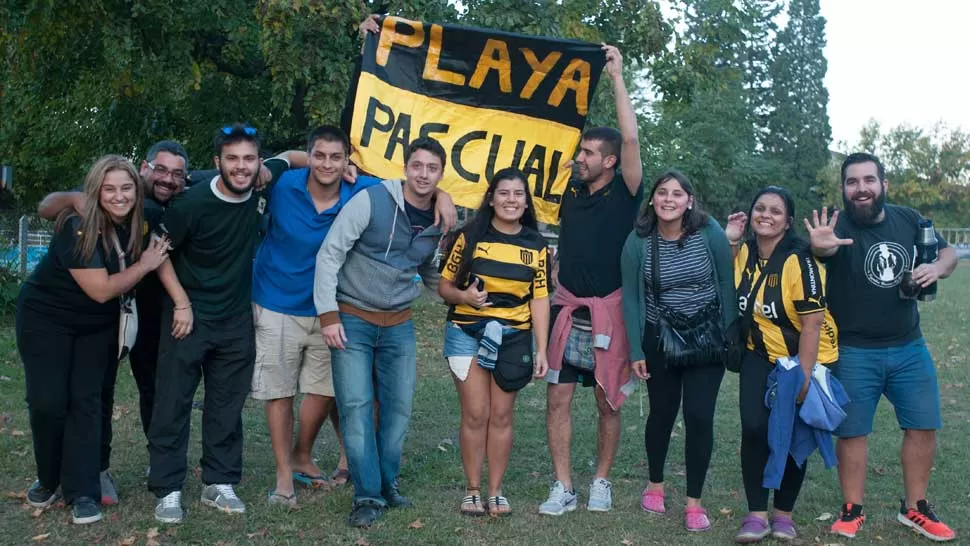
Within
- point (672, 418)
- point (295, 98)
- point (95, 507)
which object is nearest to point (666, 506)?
point (672, 418)

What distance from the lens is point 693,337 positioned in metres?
5.44

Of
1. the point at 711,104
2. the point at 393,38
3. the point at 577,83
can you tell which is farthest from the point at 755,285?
the point at 711,104

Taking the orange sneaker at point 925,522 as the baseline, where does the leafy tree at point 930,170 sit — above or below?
above

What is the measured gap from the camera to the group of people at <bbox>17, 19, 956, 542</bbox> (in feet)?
17.3

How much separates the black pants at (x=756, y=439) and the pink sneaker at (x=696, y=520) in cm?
30

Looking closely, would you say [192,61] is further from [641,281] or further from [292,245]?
[641,281]

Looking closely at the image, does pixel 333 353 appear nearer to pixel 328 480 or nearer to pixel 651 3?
pixel 328 480

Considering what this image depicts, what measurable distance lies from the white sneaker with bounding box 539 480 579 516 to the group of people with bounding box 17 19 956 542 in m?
0.01

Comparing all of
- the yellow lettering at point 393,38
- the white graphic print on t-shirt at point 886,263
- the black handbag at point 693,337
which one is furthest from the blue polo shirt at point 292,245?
the white graphic print on t-shirt at point 886,263

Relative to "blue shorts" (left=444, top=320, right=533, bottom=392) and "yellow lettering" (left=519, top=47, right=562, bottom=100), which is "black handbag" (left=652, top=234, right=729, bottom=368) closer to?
"blue shorts" (left=444, top=320, right=533, bottom=392)

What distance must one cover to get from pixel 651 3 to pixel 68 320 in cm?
1090

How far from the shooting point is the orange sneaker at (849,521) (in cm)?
547

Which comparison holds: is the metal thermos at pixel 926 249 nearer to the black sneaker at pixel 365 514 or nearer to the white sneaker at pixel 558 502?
the white sneaker at pixel 558 502

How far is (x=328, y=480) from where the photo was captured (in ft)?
20.6
